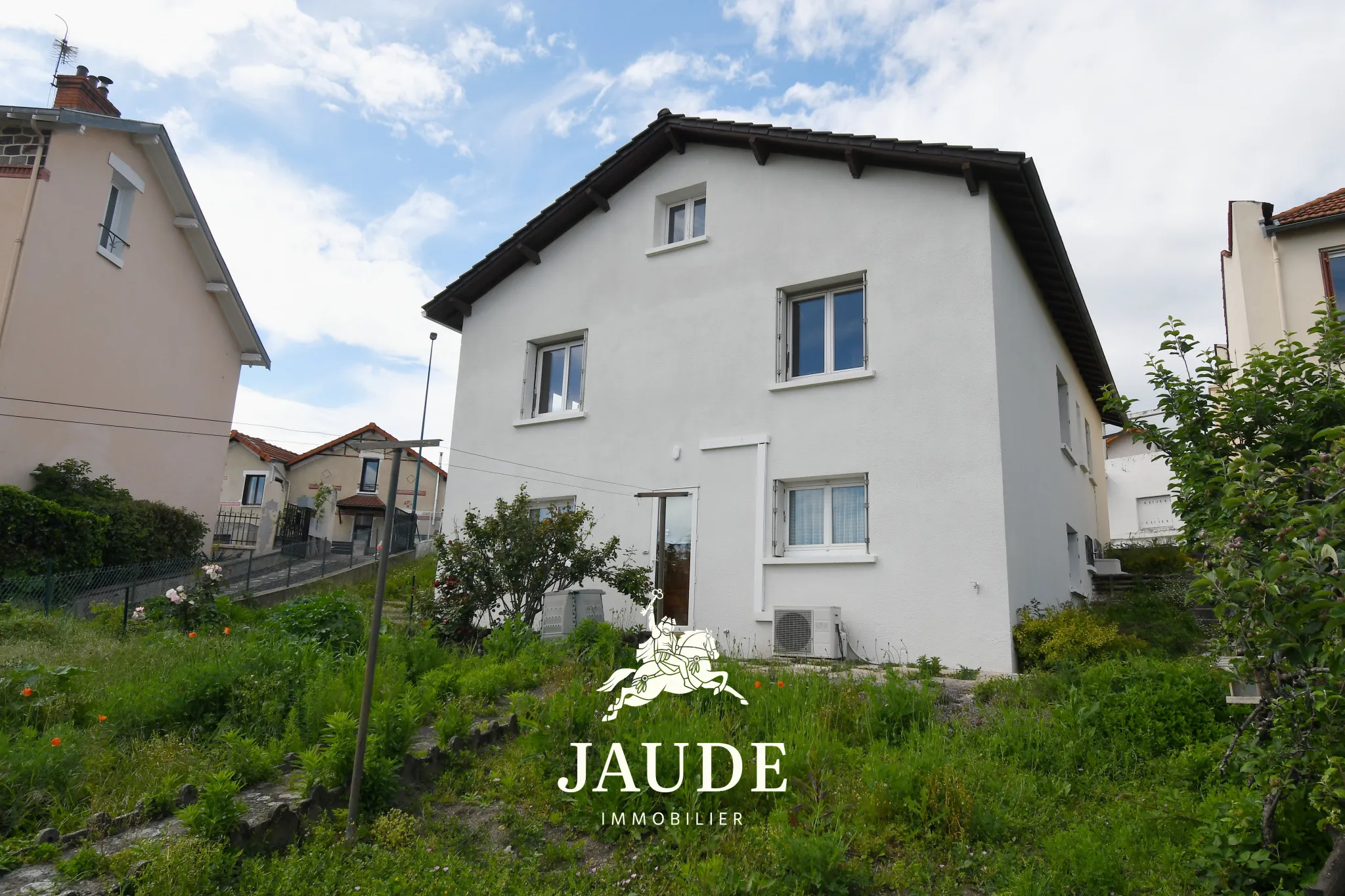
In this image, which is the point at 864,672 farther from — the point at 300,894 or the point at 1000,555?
the point at 300,894

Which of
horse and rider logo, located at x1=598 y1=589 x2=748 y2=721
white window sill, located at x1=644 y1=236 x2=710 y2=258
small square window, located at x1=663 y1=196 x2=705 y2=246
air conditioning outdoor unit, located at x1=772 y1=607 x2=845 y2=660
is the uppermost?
small square window, located at x1=663 y1=196 x2=705 y2=246

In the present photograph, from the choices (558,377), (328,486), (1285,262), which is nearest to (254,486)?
(328,486)

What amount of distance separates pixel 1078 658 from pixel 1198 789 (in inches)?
123

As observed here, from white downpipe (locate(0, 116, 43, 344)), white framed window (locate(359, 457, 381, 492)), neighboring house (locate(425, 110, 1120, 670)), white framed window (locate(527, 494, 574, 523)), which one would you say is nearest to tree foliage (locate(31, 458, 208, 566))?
white downpipe (locate(0, 116, 43, 344))

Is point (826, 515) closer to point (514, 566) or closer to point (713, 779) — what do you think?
point (514, 566)

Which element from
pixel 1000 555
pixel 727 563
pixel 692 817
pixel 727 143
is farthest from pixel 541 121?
pixel 692 817

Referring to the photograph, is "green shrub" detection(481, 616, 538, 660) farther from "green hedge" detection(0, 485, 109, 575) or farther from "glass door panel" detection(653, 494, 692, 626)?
"green hedge" detection(0, 485, 109, 575)

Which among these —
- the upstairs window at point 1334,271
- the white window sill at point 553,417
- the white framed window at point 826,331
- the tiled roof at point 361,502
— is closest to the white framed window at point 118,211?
the white window sill at point 553,417

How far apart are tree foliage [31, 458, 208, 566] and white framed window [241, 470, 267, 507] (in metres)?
21.1

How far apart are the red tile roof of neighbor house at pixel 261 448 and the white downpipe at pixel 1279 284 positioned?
117 ft

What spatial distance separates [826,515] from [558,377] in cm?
537

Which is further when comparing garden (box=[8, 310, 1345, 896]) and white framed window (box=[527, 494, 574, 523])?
white framed window (box=[527, 494, 574, 523])

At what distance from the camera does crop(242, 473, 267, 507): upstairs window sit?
35.6 meters

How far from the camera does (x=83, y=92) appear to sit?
54.4 feet
